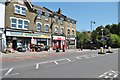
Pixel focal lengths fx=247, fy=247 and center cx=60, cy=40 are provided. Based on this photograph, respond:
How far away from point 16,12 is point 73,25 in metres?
26.4

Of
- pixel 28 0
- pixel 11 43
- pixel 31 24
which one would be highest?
pixel 28 0

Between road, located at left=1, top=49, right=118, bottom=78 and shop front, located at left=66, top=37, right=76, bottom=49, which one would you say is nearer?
road, located at left=1, top=49, right=118, bottom=78

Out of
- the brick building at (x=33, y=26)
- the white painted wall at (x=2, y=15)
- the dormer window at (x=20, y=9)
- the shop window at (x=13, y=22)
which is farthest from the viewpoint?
the dormer window at (x=20, y=9)

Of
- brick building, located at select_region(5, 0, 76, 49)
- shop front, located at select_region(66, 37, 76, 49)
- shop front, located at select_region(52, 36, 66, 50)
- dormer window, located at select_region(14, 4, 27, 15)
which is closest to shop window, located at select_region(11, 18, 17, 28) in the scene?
brick building, located at select_region(5, 0, 76, 49)

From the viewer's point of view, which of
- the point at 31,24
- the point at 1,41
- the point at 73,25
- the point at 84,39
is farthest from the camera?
the point at 84,39

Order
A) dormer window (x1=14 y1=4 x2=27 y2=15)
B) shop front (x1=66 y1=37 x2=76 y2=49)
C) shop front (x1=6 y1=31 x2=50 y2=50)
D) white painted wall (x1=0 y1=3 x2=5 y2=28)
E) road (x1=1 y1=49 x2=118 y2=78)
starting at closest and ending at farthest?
road (x1=1 y1=49 x2=118 y2=78) → white painted wall (x1=0 y1=3 x2=5 y2=28) → shop front (x1=6 y1=31 x2=50 y2=50) → dormer window (x1=14 y1=4 x2=27 y2=15) → shop front (x1=66 y1=37 x2=76 y2=49)

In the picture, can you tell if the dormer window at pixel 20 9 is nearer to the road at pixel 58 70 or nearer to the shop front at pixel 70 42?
the shop front at pixel 70 42

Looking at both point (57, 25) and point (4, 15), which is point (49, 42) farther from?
point (4, 15)

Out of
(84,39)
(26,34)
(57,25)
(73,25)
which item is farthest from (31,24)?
(84,39)

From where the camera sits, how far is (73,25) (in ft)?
221

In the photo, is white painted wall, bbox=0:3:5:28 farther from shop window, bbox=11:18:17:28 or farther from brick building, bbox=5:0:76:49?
shop window, bbox=11:18:17:28

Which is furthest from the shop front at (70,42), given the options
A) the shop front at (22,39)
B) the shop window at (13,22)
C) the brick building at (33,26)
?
the shop window at (13,22)

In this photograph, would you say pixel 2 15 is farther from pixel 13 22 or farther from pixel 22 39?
pixel 22 39

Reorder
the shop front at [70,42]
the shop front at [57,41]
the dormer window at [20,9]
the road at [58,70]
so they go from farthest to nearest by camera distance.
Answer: the shop front at [70,42], the shop front at [57,41], the dormer window at [20,9], the road at [58,70]
